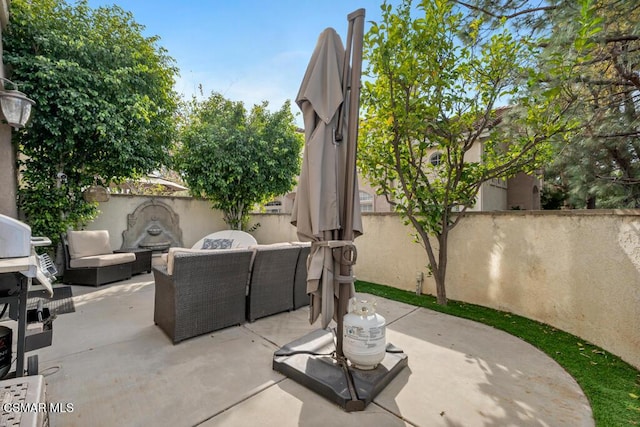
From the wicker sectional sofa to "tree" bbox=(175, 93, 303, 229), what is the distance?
4.75 metres

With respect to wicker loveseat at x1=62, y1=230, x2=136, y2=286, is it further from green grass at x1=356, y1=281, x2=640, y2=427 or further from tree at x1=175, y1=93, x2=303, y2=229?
green grass at x1=356, y1=281, x2=640, y2=427

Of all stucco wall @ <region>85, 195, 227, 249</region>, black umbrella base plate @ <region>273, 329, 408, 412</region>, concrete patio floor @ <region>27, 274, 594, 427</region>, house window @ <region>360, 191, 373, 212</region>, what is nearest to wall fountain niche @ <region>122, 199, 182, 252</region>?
stucco wall @ <region>85, 195, 227, 249</region>

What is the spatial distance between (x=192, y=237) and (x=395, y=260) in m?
6.91

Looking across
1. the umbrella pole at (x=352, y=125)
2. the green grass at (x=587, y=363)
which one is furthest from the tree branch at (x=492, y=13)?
the green grass at (x=587, y=363)

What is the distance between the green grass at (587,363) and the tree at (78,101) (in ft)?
22.2

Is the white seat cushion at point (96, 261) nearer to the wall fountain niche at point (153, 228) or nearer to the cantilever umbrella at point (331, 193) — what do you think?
the wall fountain niche at point (153, 228)

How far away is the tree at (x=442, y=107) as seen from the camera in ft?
11.6

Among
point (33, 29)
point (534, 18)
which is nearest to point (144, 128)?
point (33, 29)

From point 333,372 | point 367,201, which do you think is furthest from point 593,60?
point 367,201

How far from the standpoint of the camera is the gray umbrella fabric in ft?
6.97

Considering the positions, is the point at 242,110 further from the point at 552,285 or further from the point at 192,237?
the point at 552,285

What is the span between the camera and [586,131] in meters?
4.62

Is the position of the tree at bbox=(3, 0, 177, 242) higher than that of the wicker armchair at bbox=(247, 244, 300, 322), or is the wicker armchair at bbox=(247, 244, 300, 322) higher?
the tree at bbox=(3, 0, 177, 242)

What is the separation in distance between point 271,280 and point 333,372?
1643 millimetres
